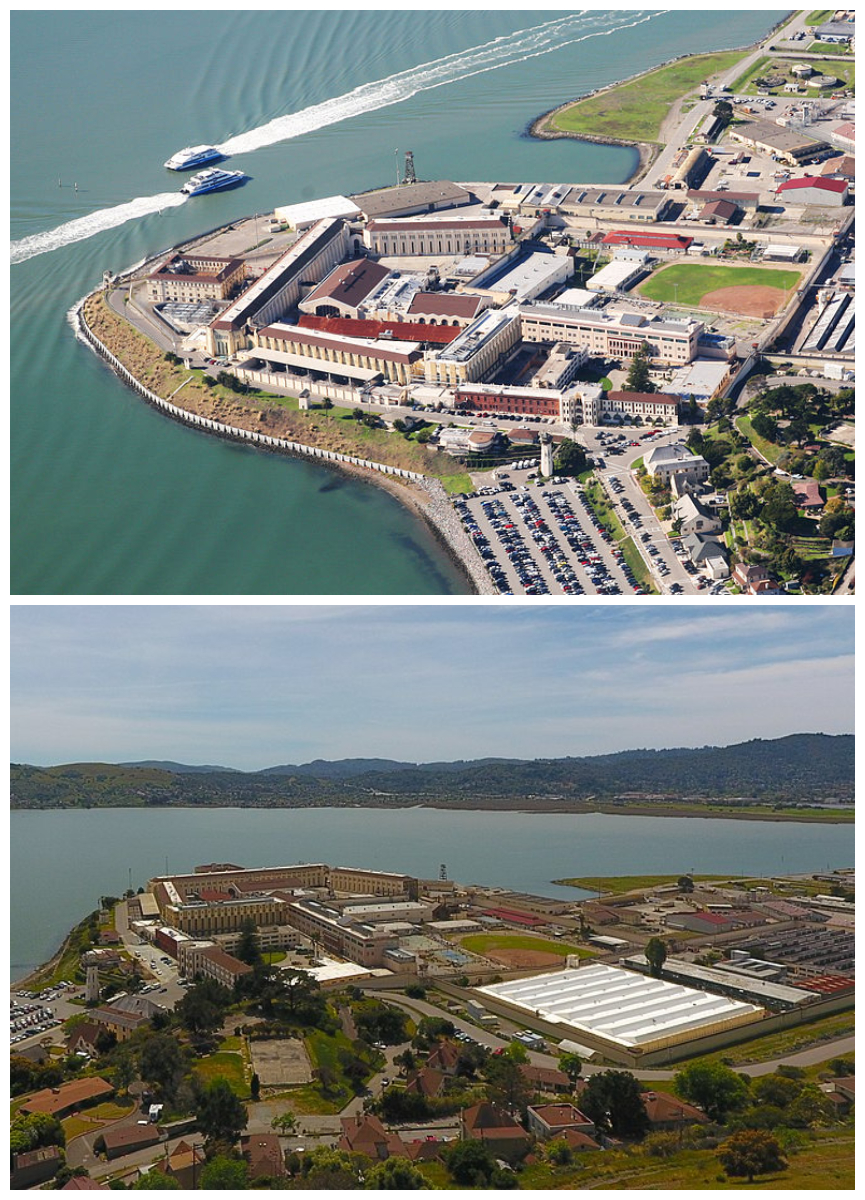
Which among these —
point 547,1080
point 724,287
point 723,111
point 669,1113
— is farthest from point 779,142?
point 669,1113

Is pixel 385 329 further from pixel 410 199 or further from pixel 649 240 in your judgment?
pixel 649 240

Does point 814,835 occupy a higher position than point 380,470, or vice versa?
point 380,470

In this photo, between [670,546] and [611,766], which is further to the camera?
[611,766]

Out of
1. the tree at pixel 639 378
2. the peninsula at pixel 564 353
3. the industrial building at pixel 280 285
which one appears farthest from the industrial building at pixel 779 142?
the tree at pixel 639 378

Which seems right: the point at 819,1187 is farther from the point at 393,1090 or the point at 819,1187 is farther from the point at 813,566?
the point at 813,566

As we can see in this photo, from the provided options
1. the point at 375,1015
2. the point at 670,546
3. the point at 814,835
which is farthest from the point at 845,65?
the point at 375,1015
